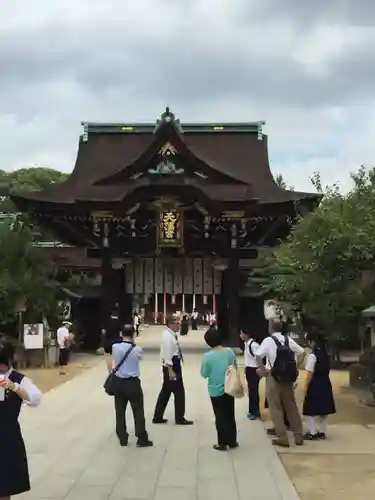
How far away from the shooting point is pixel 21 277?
66.5 feet

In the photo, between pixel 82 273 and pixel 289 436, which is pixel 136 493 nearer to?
pixel 289 436

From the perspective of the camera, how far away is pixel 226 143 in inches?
1288

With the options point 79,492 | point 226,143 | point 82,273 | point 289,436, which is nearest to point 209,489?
point 79,492

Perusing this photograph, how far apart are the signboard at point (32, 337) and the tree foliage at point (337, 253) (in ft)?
25.4

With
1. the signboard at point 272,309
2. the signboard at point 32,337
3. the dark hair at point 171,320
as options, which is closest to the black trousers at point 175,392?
the dark hair at point 171,320

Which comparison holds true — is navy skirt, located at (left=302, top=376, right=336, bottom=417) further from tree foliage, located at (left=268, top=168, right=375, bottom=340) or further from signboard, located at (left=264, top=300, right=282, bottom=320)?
signboard, located at (left=264, top=300, right=282, bottom=320)

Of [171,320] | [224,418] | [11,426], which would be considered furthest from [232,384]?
[11,426]

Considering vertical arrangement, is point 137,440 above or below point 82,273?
below

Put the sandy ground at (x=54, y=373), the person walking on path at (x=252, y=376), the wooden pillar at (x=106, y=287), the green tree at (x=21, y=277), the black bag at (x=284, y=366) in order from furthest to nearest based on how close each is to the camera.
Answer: the wooden pillar at (x=106, y=287), the green tree at (x=21, y=277), the sandy ground at (x=54, y=373), the person walking on path at (x=252, y=376), the black bag at (x=284, y=366)

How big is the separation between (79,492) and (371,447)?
3.98 metres

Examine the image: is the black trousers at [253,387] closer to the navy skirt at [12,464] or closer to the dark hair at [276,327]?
the dark hair at [276,327]

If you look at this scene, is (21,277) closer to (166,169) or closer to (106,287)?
(106,287)

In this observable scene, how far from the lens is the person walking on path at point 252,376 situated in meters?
11.3

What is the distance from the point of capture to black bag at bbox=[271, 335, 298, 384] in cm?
897
